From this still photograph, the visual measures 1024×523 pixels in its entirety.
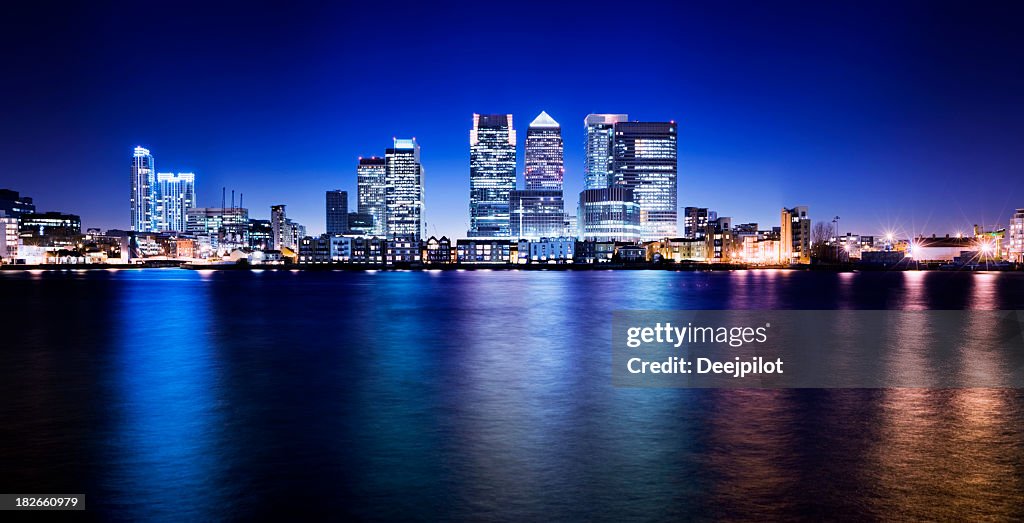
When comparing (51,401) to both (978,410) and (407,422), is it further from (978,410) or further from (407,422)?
(978,410)

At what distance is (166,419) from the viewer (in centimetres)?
1742

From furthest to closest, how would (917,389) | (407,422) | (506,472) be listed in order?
(917,389) < (407,422) < (506,472)

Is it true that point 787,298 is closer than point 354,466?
No

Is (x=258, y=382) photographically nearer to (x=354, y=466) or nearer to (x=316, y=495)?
(x=354, y=466)

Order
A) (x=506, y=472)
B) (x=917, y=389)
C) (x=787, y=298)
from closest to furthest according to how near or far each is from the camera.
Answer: (x=506, y=472) < (x=917, y=389) < (x=787, y=298)

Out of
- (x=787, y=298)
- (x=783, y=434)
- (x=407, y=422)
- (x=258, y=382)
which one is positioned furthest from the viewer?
(x=787, y=298)

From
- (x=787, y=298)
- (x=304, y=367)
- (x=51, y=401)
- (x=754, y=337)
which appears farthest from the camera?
(x=787, y=298)

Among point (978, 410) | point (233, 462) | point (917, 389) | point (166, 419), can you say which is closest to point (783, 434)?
point (978, 410)

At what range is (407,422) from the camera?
17016 millimetres

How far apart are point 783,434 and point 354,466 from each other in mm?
9194

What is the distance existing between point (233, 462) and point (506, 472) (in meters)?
5.31

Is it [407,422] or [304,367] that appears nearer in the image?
[407,422]

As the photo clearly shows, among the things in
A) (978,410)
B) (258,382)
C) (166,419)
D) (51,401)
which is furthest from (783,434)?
(51,401)

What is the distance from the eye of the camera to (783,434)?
50.3 ft
